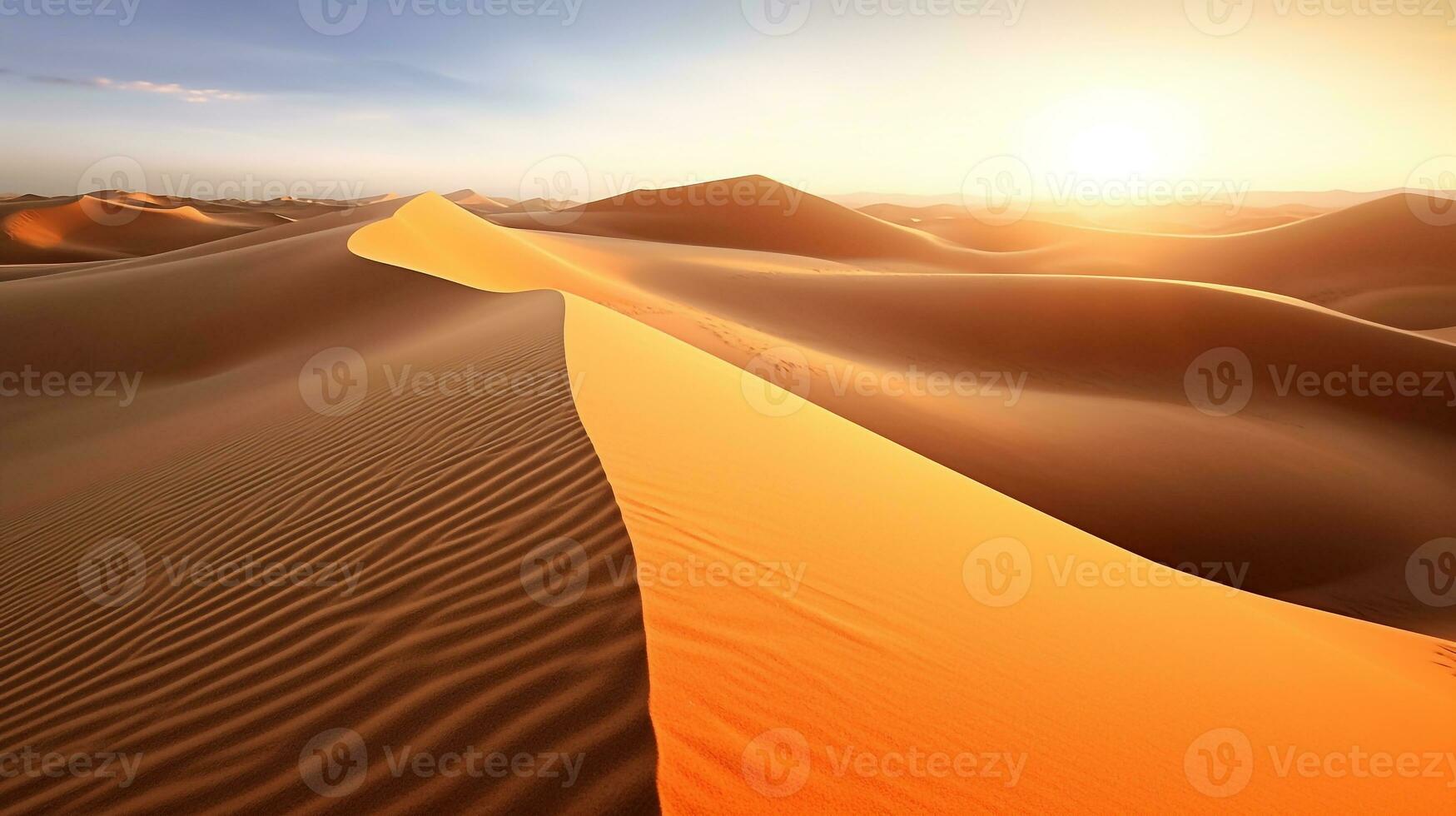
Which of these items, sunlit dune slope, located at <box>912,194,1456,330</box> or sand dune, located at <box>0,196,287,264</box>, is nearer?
sunlit dune slope, located at <box>912,194,1456,330</box>

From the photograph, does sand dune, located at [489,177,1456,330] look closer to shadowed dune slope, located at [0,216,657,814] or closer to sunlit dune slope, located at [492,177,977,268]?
sunlit dune slope, located at [492,177,977,268]

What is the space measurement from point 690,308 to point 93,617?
12586mm

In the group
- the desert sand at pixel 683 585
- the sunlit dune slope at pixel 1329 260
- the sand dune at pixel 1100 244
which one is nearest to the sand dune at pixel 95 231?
the sand dune at pixel 1100 244

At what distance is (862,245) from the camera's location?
4253cm

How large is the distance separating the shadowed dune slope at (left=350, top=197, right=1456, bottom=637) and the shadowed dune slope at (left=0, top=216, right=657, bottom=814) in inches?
221

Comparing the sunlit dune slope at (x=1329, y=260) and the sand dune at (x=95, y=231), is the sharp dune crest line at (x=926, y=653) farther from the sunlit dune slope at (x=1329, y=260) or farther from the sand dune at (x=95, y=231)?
the sand dune at (x=95, y=231)

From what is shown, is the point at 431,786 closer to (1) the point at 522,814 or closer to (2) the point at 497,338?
(1) the point at 522,814

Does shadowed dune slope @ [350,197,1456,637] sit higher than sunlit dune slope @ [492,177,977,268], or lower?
lower

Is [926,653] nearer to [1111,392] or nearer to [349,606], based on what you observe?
[349,606]

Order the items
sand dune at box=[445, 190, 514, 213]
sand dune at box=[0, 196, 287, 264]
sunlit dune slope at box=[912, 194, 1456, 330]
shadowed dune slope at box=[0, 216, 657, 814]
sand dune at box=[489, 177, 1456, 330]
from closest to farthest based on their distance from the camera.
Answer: shadowed dune slope at box=[0, 216, 657, 814]
sunlit dune slope at box=[912, 194, 1456, 330]
sand dune at box=[489, 177, 1456, 330]
sand dune at box=[0, 196, 287, 264]
sand dune at box=[445, 190, 514, 213]

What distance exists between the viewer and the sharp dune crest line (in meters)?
2.12

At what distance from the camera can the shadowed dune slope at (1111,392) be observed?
327 inches

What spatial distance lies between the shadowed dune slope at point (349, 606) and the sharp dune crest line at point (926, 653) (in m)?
0.24

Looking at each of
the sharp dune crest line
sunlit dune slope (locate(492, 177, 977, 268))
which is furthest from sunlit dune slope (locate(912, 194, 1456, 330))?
the sharp dune crest line
